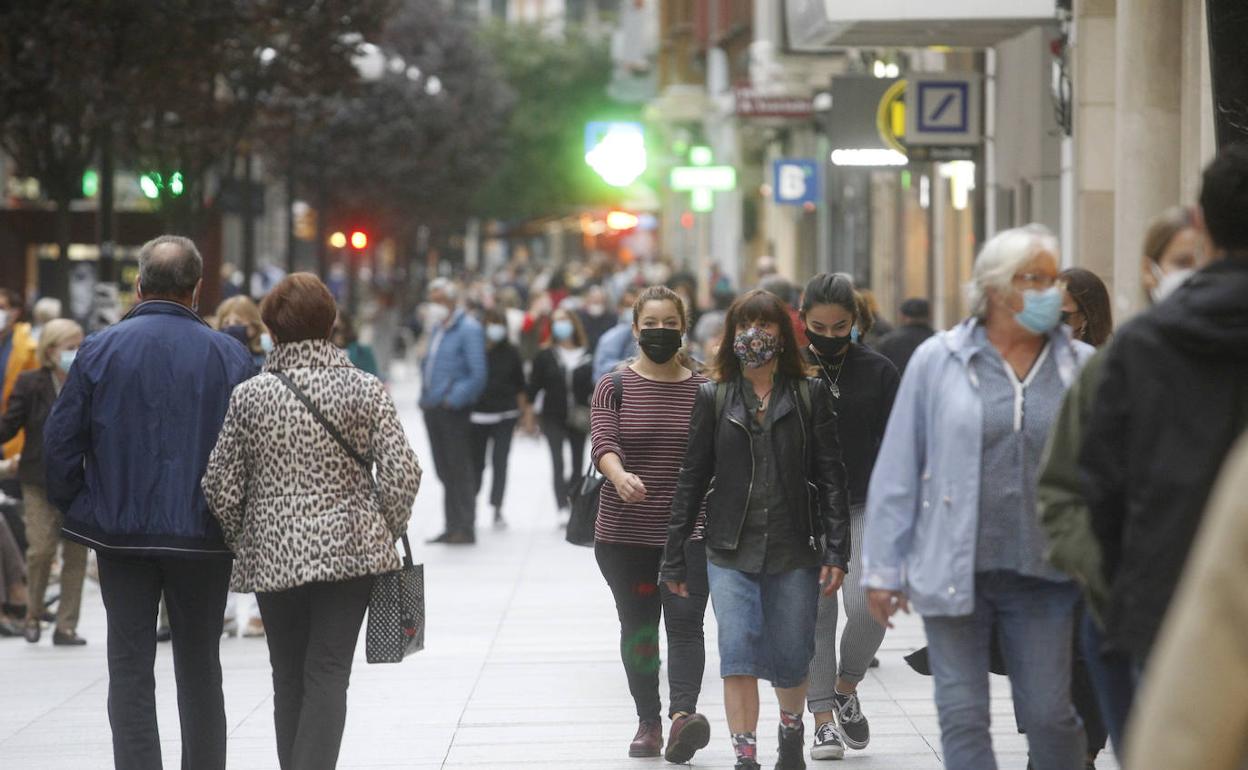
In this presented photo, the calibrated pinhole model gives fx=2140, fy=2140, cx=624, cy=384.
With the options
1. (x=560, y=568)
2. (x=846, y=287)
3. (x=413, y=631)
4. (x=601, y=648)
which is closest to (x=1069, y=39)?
(x=560, y=568)

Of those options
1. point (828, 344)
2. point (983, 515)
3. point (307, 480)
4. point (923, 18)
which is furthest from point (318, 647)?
point (923, 18)

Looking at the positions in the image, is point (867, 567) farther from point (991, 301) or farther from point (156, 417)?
point (156, 417)

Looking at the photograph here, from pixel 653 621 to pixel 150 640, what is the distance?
7.19ft

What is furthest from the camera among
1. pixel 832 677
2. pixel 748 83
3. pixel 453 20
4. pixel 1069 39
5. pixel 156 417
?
pixel 453 20

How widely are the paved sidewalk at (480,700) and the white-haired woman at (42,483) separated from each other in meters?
0.21

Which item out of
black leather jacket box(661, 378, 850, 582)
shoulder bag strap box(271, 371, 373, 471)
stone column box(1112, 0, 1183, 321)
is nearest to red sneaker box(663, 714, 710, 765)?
black leather jacket box(661, 378, 850, 582)

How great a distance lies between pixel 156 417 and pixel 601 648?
477 cm

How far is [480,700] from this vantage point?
9.56m

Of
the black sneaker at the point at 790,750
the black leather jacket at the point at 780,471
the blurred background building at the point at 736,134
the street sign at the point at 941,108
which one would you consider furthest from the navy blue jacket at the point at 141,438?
the street sign at the point at 941,108

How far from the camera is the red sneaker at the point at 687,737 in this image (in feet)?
25.7

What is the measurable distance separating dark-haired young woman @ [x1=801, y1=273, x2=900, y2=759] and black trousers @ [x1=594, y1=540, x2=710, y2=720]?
1.51 feet

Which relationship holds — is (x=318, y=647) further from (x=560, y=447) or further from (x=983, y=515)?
(x=560, y=447)

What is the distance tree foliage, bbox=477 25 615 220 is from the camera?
77.2m

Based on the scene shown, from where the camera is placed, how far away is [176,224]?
21609 millimetres
